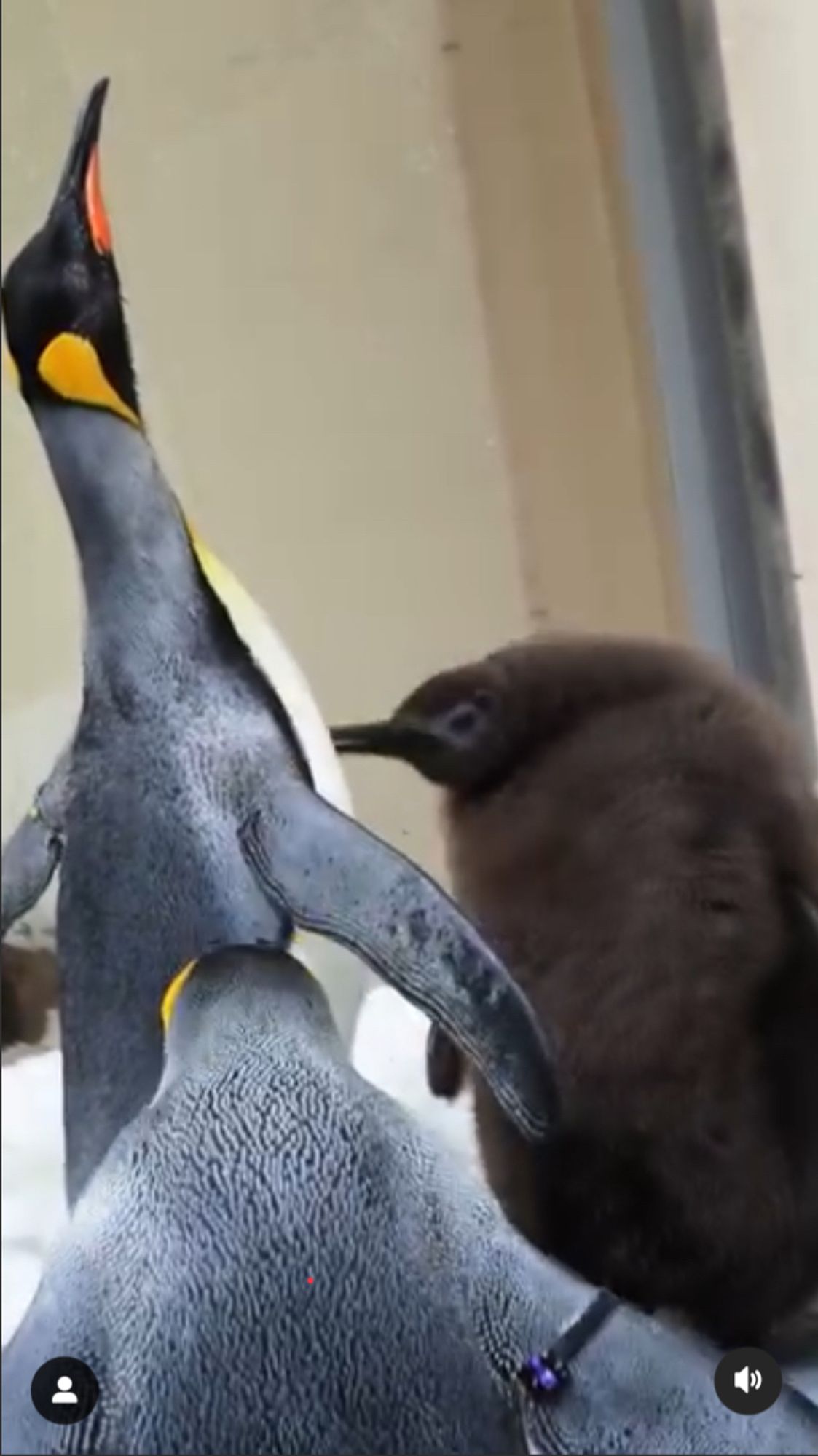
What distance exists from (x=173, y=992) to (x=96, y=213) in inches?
9.8

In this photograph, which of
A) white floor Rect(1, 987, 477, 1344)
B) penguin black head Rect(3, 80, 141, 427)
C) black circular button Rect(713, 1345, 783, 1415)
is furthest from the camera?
white floor Rect(1, 987, 477, 1344)

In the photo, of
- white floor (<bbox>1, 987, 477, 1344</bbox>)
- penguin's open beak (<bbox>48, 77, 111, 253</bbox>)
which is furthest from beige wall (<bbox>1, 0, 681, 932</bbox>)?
white floor (<bbox>1, 987, 477, 1344</bbox>)

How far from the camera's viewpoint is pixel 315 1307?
18.8 inches

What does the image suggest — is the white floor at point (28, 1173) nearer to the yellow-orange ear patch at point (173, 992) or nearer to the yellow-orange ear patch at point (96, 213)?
the yellow-orange ear patch at point (173, 992)

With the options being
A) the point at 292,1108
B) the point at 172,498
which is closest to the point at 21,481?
the point at 172,498

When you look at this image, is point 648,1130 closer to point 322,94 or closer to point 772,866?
point 772,866

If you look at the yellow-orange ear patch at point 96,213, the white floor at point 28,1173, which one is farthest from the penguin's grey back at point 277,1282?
the yellow-orange ear patch at point 96,213

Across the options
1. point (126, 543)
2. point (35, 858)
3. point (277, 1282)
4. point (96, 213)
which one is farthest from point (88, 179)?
point (277, 1282)

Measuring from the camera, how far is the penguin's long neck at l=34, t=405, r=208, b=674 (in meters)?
0.55

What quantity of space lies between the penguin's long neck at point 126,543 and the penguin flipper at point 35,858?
0.05m

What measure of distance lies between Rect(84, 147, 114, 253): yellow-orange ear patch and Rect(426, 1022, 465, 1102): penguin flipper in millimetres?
269

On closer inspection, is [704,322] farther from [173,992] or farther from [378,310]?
[173,992]

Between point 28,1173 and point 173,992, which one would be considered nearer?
point 173,992

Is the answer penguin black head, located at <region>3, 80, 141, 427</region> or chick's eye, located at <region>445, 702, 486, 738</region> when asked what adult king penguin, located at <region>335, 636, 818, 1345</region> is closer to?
chick's eye, located at <region>445, 702, 486, 738</region>
